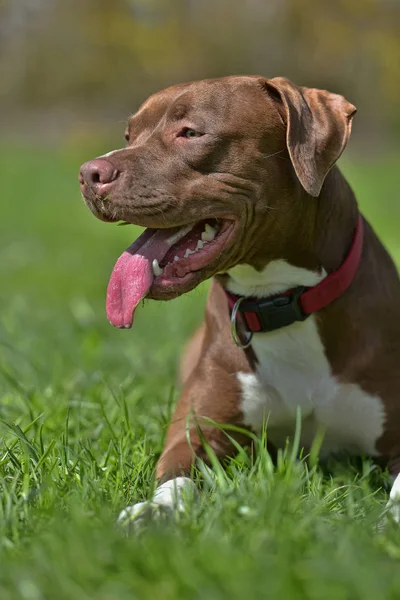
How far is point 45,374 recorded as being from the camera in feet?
15.9

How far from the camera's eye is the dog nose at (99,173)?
3193 mm

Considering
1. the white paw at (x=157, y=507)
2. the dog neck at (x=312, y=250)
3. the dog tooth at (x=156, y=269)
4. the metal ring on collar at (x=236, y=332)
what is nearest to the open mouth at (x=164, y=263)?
the dog tooth at (x=156, y=269)

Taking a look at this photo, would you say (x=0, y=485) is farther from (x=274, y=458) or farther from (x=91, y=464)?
(x=274, y=458)

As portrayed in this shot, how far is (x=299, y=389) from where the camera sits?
11.7 ft

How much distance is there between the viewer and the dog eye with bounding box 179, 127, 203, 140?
3.30 m

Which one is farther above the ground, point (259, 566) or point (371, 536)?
point (259, 566)

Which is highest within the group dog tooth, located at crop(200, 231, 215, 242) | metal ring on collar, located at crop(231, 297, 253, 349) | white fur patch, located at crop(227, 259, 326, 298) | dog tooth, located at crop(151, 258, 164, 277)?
dog tooth, located at crop(200, 231, 215, 242)

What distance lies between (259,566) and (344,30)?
2652 cm

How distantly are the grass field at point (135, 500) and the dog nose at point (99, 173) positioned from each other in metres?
0.86

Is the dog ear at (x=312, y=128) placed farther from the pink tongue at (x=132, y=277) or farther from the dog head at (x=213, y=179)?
the pink tongue at (x=132, y=277)

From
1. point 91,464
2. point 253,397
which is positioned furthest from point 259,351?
point 91,464

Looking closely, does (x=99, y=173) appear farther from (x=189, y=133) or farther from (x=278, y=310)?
(x=278, y=310)

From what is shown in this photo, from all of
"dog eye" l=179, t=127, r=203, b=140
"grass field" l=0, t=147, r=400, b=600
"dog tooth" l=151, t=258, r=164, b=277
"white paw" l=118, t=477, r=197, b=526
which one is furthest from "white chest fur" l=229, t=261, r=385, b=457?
"white paw" l=118, t=477, r=197, b=526

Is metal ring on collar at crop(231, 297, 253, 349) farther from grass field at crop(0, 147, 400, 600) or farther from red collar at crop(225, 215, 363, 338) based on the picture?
grass field at crop(0, 147, 400, 600)
